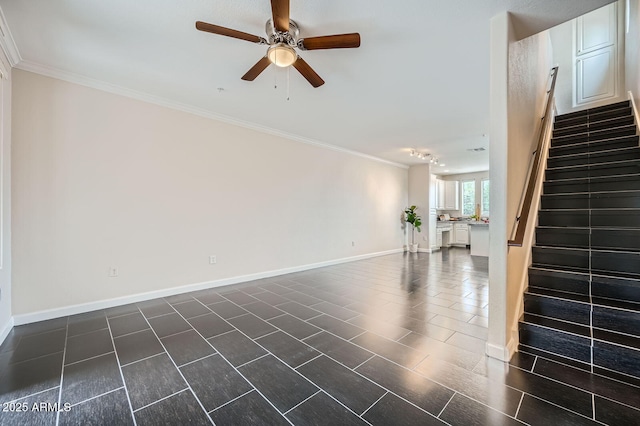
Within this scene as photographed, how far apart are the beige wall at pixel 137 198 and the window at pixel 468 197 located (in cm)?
708

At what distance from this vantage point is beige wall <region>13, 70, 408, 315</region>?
2.83 metres

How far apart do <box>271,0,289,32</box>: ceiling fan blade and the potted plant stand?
6985mm

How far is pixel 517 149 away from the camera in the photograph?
7.80 feet

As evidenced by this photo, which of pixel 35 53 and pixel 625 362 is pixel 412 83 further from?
pixel 35 53

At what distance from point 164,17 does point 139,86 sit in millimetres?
1511

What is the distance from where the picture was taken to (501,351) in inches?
81.3

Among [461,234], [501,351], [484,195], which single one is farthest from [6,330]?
[484,195]

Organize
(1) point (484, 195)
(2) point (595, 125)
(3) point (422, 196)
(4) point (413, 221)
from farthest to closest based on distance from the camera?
(1) point (484, 195), (3) point (422, 196), (4) point (413, 221), (2) point (595, 125)

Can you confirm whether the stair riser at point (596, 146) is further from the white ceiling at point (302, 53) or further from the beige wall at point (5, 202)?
the beige wall at point (5, 202)

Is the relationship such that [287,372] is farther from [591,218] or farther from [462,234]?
[462,234]

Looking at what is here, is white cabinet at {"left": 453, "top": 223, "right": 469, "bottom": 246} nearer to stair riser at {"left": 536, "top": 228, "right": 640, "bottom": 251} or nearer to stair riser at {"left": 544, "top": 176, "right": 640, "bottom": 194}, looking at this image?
stair riser at {"left": 544, "top": 176, "right": 640, "bottom": 194}

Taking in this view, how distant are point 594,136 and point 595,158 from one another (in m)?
0.61

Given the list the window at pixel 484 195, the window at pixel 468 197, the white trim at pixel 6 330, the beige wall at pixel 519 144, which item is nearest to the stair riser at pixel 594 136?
the beige wall at pixel 519 144

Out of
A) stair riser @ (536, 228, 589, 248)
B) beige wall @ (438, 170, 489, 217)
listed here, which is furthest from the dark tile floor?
beige wall @ (438, 170, 489, 217)
